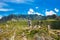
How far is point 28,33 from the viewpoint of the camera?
6.06 meters

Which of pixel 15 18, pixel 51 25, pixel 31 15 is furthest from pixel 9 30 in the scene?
pixel 51 25

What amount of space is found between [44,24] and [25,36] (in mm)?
739

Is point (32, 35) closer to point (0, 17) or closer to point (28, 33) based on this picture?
point (28, 33)

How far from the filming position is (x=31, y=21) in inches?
240

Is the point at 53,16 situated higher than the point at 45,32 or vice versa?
the point at 53,16

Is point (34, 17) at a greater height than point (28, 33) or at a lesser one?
greater

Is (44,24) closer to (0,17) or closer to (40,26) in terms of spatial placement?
(40,26)

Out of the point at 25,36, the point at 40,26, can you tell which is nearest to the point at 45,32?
the point at 40,26

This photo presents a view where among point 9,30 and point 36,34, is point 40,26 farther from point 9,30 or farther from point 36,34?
point 9,30

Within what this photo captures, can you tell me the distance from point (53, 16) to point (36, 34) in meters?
0.81

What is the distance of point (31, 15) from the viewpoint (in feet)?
19.9

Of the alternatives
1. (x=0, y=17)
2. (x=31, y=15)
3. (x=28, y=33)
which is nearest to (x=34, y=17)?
(x=31, y=15)

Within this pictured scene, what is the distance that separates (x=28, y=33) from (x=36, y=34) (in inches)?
10.3

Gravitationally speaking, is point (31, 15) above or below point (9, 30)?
above
